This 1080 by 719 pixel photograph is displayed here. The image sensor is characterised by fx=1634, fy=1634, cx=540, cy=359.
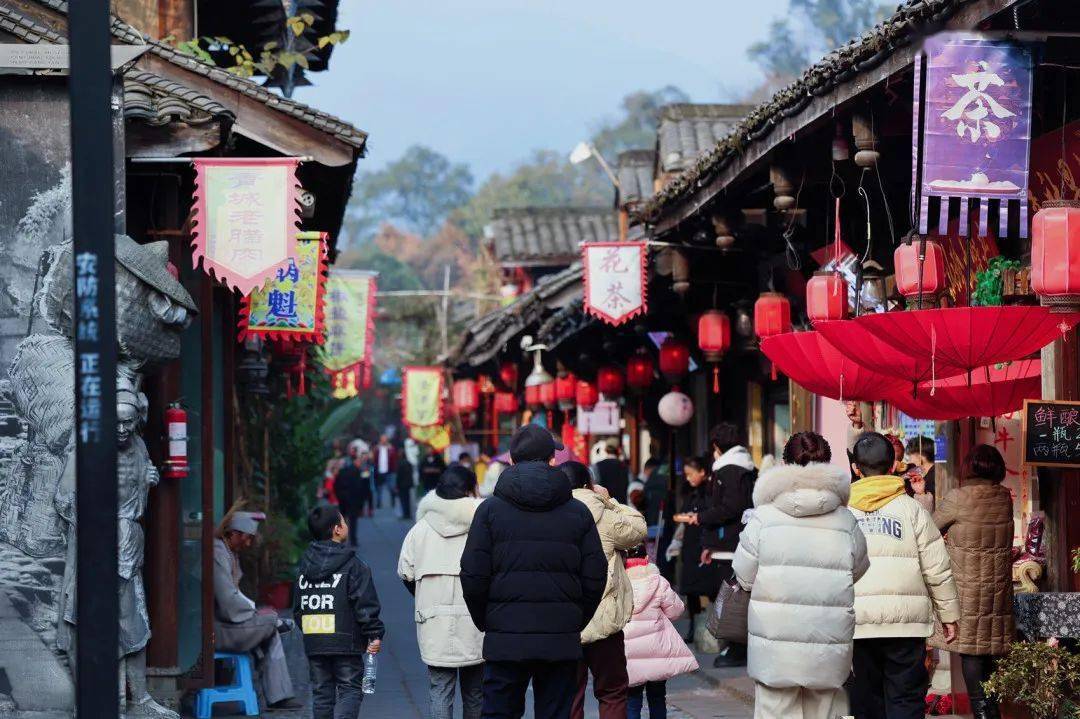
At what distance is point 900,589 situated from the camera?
29.1 feet

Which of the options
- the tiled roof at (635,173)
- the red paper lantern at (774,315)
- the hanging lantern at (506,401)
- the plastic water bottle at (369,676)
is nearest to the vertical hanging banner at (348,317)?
the tiled roof at (635,173)

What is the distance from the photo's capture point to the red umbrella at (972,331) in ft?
30.9

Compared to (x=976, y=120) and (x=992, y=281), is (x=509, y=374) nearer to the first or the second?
(x=992, y=281)

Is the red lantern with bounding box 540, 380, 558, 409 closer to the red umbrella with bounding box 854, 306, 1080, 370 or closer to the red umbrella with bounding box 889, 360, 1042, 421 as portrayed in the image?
the red umbrella with bounding box 889, 360, 1042, 421

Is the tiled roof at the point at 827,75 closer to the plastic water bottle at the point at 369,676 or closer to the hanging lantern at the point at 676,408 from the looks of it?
the plastic water bottle at the point at 369,676

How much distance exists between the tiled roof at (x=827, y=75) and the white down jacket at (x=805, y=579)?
257cm

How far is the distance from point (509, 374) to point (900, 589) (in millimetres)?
26638

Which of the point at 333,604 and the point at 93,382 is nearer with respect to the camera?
the point at 93,382

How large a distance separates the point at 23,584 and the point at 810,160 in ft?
22.2

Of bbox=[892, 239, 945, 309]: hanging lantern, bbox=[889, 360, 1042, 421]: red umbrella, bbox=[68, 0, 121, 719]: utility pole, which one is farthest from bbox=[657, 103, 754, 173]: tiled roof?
bbox=[68, 0, 121, 719]: utility pole

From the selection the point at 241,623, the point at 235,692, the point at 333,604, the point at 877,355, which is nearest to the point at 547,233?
the point at 241,623

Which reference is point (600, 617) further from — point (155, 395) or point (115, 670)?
point (115, 670)

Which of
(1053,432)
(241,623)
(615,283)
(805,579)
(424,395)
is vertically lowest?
(241,623)

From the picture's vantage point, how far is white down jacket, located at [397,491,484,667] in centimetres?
972
